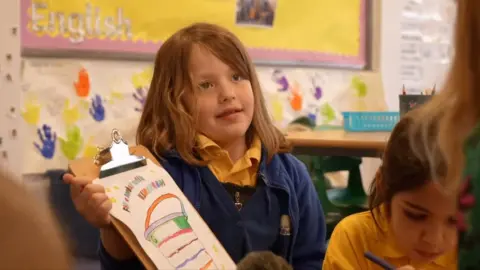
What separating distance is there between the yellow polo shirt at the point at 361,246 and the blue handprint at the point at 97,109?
103cm

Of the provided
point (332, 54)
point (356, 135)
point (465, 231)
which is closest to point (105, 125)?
point (356, 135)

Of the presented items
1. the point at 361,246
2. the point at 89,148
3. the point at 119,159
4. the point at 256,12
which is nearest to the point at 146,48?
the point at 89,148

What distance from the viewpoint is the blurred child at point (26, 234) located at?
0.31 metres

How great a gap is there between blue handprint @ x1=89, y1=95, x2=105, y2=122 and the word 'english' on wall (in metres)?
0.16

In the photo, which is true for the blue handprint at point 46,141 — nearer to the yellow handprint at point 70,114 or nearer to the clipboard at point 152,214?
the yellow handprint at point 70,114

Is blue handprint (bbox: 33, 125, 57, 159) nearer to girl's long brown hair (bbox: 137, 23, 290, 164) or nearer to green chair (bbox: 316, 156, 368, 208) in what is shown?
girl's long brown hair (bbox: 137, 23, 290, 164)

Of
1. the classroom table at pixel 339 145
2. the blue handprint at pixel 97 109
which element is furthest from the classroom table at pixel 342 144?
the blue handprint at pixel 97 109

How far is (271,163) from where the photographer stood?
3.63ft

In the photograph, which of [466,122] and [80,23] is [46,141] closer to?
[80,23]

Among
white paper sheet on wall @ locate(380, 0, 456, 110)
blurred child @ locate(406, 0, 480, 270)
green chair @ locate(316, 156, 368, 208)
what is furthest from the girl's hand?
white paper sheet on wall @ locate(380, 0, 456, 110)

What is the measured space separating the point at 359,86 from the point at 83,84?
1180mm

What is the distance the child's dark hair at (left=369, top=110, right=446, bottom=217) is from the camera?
0.78 m

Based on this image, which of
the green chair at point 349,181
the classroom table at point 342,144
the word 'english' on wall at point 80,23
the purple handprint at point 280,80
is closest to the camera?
the classroom table at point 342,144

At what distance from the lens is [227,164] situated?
3.56ft
